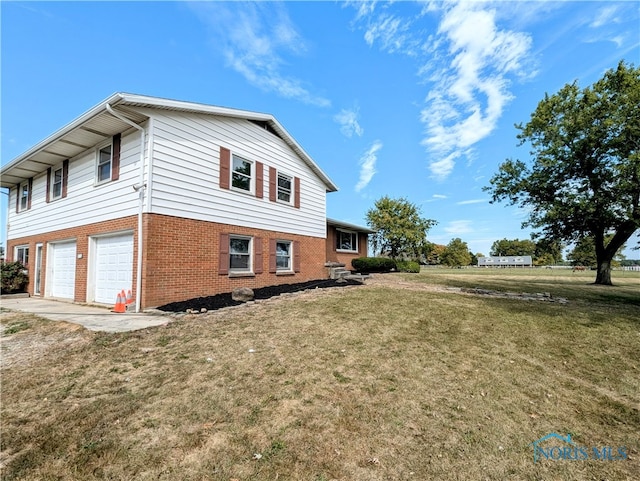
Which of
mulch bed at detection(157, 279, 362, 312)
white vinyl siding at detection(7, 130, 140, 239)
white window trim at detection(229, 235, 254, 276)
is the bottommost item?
mulch bed at detection(157, 279, 362, 312)

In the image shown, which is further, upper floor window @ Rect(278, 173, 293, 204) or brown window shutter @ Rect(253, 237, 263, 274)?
upper floor window @ Rect(278, 173, 293, 204)

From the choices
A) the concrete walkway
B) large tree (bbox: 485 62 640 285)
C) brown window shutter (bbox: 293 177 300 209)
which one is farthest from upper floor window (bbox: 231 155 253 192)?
large tree (bbox: 485 62 640 285)

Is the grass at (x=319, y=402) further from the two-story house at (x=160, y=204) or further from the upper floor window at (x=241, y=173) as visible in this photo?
the upper floor window at (x=241, y=173)

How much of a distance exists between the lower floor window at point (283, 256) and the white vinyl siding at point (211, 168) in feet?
2.30

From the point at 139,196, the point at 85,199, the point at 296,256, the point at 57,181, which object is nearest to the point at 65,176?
the point at 57,181

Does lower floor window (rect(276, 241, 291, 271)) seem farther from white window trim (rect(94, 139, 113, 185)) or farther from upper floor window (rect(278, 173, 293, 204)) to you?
white window trim (rect(94, 139, 113, 185))

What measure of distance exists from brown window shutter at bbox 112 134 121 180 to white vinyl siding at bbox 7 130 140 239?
0.20 metres

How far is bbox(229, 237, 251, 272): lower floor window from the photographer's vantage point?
10602mm

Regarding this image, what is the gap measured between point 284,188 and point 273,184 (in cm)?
92

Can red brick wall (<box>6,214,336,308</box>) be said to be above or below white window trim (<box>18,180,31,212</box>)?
below

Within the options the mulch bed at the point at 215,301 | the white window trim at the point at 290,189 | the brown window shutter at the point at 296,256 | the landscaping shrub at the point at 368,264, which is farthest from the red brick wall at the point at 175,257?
the landscaping shrub at the point at 368,264

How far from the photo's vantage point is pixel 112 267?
9.27 meters

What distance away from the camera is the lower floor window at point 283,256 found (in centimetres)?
1266

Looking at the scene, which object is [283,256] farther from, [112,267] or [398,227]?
[398,227]
